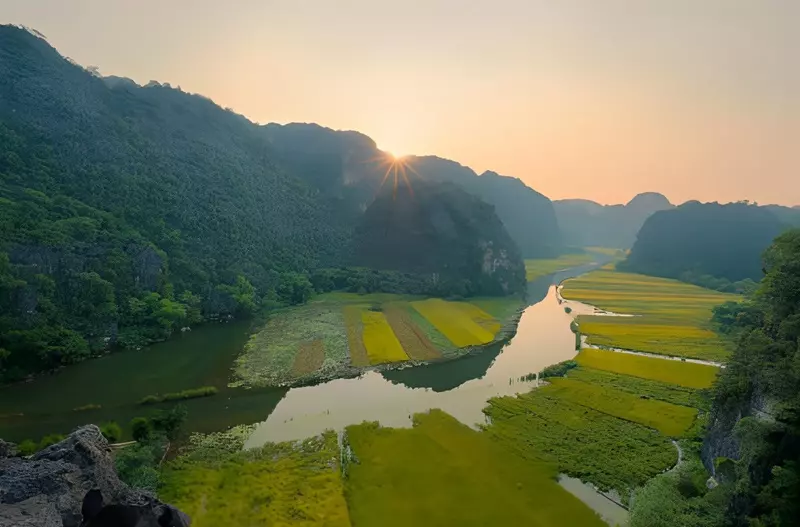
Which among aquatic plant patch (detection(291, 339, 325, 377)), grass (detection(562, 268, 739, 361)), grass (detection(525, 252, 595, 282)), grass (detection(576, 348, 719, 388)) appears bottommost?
aquatic plant patch (detection(291, 339, 325, 377))

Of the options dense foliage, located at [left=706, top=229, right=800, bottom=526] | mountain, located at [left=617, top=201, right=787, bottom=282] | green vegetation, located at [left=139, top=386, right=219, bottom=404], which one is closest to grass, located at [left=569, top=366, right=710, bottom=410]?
dense foliage, located at [left=706, top=229, right=800, bottom=526]

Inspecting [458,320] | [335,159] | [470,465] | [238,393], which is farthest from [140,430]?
[335,159]

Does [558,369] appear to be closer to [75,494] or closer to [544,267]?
[75,494]

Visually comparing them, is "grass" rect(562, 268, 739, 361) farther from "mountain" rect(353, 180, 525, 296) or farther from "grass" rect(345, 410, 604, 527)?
"grass" rect(345, 410, 604, 527)

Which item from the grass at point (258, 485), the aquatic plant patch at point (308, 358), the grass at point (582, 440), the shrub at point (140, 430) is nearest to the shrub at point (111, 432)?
the shrub at point (140, 430)

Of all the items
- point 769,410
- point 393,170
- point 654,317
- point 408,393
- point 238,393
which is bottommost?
point 408,393

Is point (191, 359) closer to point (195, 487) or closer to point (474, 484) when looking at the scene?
point (195, 487)

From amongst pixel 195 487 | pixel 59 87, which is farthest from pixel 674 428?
pixel 59 87
